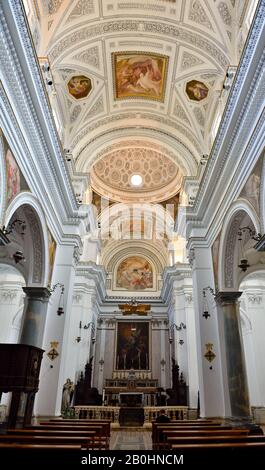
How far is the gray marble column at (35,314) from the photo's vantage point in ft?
33.3

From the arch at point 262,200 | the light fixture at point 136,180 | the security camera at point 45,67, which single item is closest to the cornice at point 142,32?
the security camera at point 45,67

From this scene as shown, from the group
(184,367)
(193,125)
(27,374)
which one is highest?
(193,125)

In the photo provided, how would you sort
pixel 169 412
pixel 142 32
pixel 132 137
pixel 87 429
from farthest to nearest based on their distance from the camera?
pixel 132 137 → pixel 169 412 → pixel 142 32 → pixel 87 429

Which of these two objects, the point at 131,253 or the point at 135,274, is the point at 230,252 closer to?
the point at 135,274

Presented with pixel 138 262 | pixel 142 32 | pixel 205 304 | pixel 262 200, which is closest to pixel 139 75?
pixel 142 32

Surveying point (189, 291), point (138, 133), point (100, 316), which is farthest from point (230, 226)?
point (100, 316)

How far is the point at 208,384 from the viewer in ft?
34.3

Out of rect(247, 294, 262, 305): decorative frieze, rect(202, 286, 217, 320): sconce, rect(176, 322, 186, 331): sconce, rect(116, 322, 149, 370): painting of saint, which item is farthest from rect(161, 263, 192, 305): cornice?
rect(202, 286, 217, 320): sconce

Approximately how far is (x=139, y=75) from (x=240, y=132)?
6.54 m

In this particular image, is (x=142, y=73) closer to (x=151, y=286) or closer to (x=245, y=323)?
(x=245, y=323)

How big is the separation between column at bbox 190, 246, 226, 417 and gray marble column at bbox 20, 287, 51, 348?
505 centimetres

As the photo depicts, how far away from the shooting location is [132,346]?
23312 millimetres

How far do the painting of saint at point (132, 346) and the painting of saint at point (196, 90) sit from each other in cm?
1609

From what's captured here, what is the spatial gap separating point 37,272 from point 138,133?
797 cm
